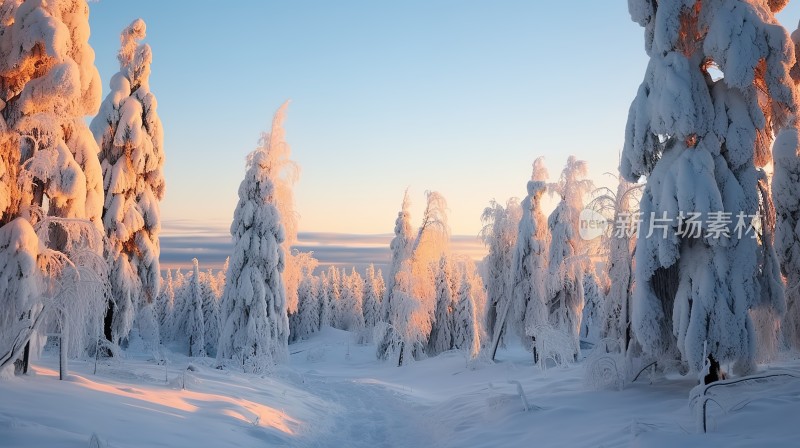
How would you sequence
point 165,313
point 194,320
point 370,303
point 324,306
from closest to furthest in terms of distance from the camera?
point 194,320 → point 165,313 → point 370,303 → point 324,306

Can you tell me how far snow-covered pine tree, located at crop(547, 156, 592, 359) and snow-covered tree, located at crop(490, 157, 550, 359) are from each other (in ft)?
1.95

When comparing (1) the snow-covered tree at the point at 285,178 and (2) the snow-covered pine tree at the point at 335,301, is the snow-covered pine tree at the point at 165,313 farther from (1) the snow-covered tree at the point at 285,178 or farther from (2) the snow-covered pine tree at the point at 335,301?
(1) the snow-covered tree at the point at 285,178

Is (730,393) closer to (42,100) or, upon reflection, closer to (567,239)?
(42,100)

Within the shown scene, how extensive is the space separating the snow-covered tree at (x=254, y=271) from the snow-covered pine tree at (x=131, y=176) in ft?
11.2

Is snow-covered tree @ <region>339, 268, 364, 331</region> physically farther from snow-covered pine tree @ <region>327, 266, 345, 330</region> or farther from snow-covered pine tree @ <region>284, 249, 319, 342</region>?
snow-covered pine tree @ <region>284, 249, 319, 342</region>

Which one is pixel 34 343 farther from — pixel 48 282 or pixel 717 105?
pixel 717 105

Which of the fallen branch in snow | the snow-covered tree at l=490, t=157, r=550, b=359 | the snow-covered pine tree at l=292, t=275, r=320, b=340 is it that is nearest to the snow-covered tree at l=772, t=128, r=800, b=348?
the fallen branch in snow

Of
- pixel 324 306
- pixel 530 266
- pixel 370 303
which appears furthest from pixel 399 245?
pixel 324 306

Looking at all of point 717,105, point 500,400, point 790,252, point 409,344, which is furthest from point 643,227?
point 409,344

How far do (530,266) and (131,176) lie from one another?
18788 millimetres

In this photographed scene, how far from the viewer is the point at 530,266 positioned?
27.9m

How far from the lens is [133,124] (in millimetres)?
19625

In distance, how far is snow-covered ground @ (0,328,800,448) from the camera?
6789 millimetres

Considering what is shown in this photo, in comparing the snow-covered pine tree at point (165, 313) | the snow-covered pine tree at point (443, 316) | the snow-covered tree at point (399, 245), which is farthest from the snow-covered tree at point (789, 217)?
the snow-covered pine tree at point (165, 313)
